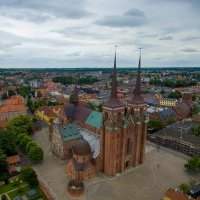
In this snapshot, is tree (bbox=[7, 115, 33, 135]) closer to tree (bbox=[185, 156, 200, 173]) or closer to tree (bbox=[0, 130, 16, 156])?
tree (bbox=[0, 130, 16, 156])

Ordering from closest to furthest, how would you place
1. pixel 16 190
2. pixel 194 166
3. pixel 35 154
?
pixel 16 190 → pixel 194 166 → pixel 35 154

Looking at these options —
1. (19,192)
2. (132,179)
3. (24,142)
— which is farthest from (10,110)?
(132,179)

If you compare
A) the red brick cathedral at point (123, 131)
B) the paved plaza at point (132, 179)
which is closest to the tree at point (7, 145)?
the paved plaza at point (132, 179)

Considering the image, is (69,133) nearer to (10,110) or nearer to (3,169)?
(3,169)

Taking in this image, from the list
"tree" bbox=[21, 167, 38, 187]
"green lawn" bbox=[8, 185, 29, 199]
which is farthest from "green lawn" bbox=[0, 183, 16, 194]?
"tree" bbox=[21, 167, 38, 187]

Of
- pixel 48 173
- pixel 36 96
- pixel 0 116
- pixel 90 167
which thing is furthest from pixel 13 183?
pixel 36 96

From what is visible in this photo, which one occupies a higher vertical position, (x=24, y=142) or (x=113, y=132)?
(x=113, y=132)
